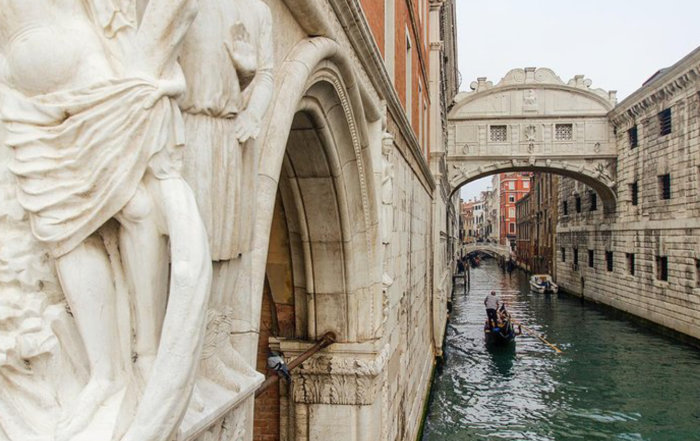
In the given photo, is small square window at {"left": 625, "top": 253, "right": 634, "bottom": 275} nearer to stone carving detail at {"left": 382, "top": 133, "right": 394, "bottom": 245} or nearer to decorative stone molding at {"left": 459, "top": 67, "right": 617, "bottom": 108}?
decorative stone molding at {"left": 459, "top": 67, "right": 617, "bottom": 108}

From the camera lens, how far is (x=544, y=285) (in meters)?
29.6

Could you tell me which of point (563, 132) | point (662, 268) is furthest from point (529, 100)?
point (662, 268)

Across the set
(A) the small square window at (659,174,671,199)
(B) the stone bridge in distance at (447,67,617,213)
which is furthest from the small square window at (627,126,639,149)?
(A) the small square window at (659,174,671,199)

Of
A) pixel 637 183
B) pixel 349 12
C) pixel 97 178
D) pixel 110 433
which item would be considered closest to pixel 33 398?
pixel 110 433

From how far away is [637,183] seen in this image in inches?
784

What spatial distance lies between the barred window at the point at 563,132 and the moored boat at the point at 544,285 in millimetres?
10547

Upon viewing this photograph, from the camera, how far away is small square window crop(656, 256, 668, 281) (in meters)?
17.6

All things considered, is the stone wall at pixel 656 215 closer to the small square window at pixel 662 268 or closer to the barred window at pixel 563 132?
the small square window at pixel 662 268

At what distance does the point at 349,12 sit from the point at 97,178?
106 inches

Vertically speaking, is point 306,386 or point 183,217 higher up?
point 183,217

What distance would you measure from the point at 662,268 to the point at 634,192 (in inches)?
142

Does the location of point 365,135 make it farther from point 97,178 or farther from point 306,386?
point 97,178

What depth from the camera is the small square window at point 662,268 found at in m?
17.6

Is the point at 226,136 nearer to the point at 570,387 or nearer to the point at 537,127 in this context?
the point at 570,387
